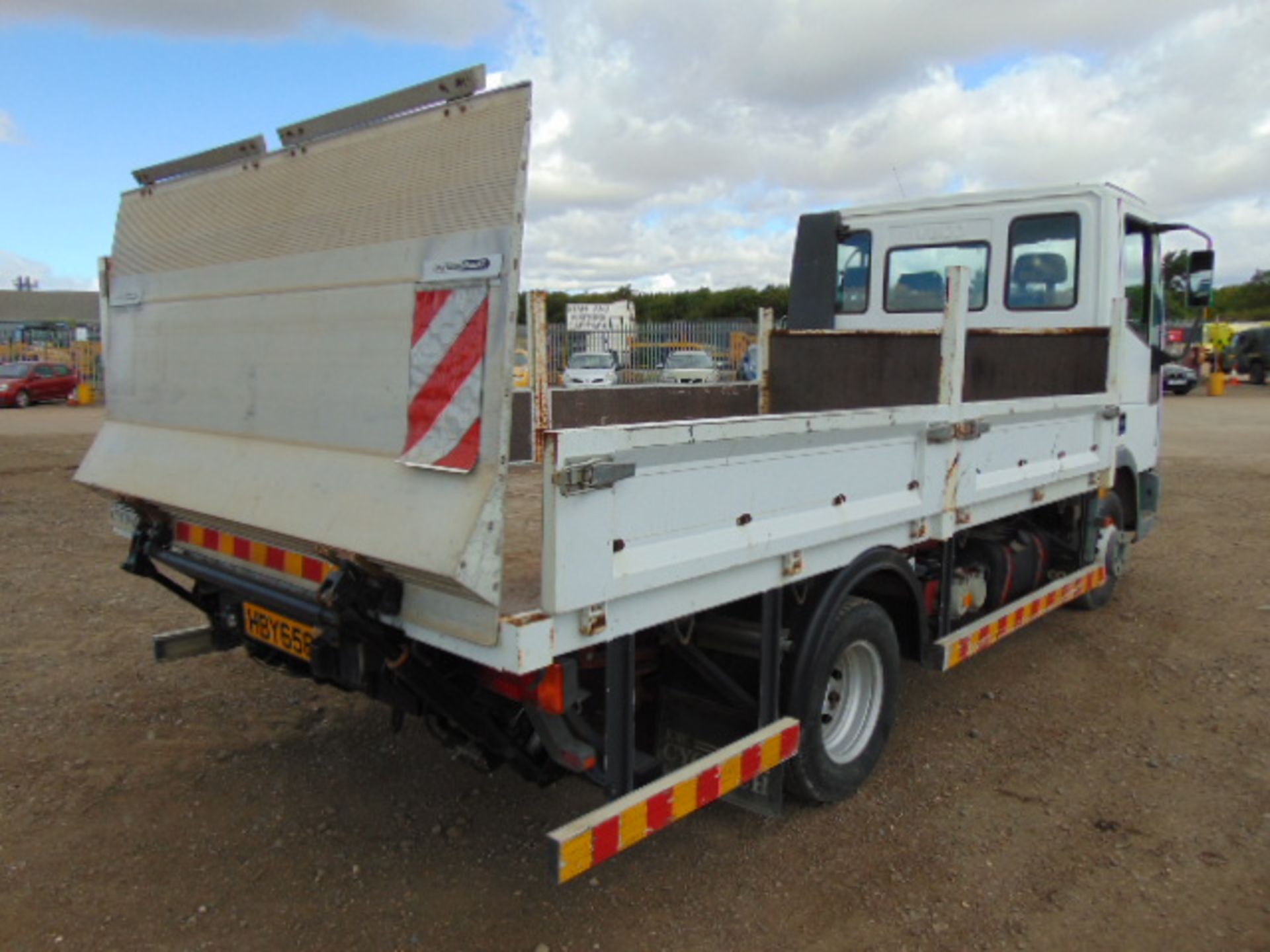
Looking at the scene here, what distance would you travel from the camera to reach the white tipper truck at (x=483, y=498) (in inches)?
100

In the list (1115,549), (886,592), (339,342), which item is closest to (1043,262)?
(1115,549)

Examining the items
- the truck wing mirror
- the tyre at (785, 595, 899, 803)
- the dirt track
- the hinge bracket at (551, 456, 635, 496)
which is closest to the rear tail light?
the hinge bracket at (551, 456, 635, 496)

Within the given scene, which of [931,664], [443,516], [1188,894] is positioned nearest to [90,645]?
[443,516]

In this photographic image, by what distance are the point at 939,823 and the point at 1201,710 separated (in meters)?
2.07

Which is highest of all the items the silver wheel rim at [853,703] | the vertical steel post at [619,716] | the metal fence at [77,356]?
the metal fence at [77,356]

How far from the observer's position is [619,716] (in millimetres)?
2820

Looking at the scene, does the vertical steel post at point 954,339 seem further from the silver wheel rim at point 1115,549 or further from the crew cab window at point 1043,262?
the silver wheel rim at point 1115,549

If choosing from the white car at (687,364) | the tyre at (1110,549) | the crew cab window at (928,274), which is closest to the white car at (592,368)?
the white car at (687,364)

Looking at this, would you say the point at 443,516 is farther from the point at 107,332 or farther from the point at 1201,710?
the point at 1201,710

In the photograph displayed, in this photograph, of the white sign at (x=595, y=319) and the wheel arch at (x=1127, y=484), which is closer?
the wheel arch at (x=1127, y=484)

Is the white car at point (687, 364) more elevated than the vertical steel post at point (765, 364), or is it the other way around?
the white car at point (687, 364)

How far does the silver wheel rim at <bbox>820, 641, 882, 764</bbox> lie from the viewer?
386cm

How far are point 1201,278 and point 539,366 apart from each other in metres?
4.82

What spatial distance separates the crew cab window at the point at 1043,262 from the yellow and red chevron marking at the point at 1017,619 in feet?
5.65
